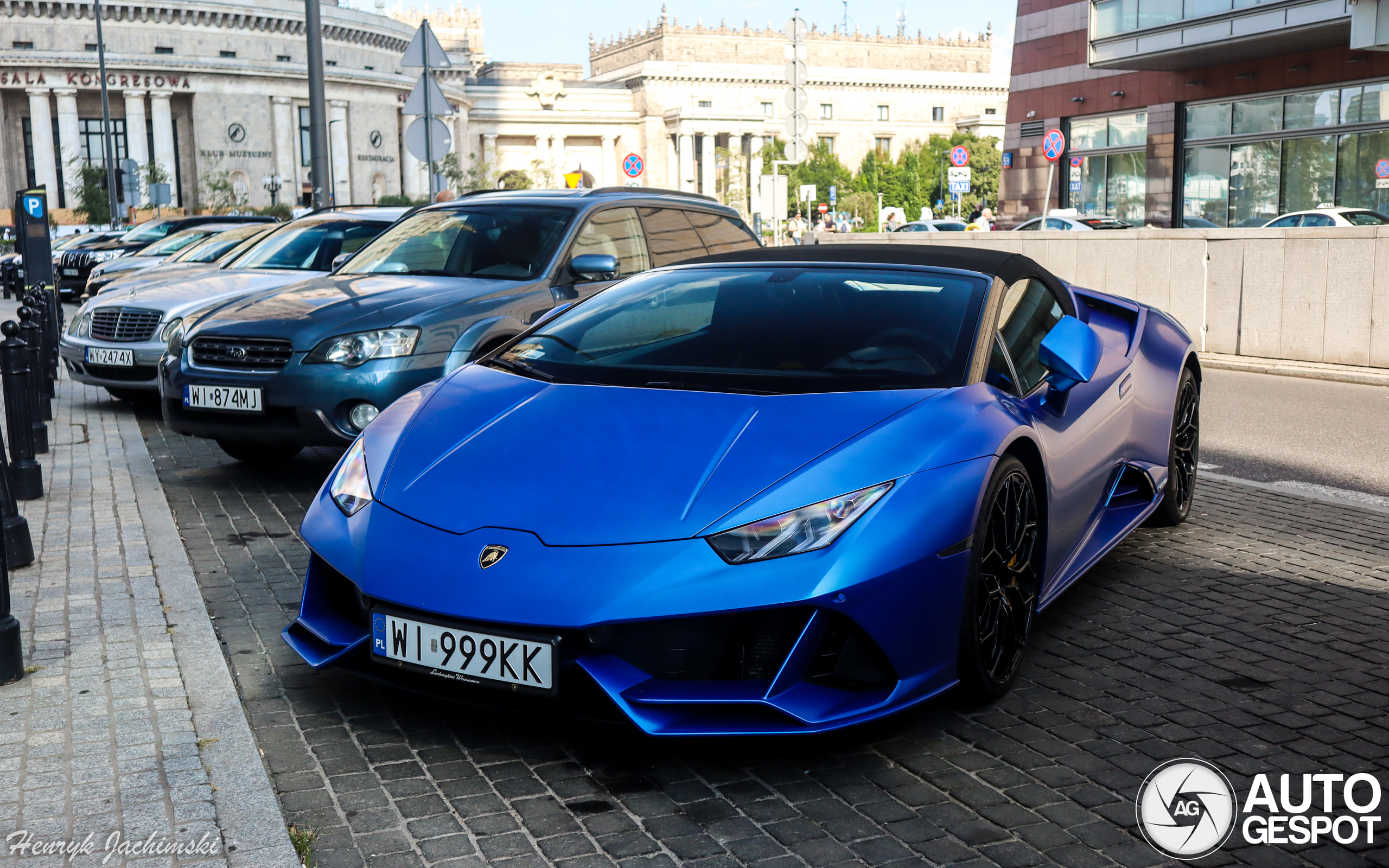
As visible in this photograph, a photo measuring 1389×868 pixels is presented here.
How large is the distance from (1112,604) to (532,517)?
8.03ft

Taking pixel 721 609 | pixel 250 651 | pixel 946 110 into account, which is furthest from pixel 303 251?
pixel 946 110

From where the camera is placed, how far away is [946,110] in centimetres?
14338

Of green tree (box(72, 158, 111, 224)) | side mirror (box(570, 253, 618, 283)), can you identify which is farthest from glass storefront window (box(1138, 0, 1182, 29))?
green tree (box(72, 158, 111, 224))

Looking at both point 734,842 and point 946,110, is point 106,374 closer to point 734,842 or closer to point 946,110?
point 734,842

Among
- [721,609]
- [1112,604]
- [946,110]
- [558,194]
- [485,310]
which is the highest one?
[946,110]

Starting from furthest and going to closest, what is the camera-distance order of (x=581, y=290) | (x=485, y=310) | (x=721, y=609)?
(x=581, y=290) → (x=485, y=310) → (x=721, y=609)

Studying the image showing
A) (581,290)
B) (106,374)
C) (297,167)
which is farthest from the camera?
(297,167)

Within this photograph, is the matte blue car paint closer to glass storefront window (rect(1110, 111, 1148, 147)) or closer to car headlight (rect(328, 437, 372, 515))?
car headlight (rect(328, 437, 372, 515))

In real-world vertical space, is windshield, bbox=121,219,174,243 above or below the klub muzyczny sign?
below

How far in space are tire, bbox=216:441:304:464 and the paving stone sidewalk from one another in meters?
1.59

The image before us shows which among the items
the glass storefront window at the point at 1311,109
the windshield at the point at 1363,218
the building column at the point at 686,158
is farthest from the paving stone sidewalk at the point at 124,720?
the building column at the point at 686,158

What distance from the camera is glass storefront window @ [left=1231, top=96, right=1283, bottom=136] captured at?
27234 millimetres

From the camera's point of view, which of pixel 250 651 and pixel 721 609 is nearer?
pixel 721 609

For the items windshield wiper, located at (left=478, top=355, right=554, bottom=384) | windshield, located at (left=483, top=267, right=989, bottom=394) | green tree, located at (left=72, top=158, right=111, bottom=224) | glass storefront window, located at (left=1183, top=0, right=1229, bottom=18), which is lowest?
windshield wiper, located at (left=478, top=355, right=554, bottom=384)
